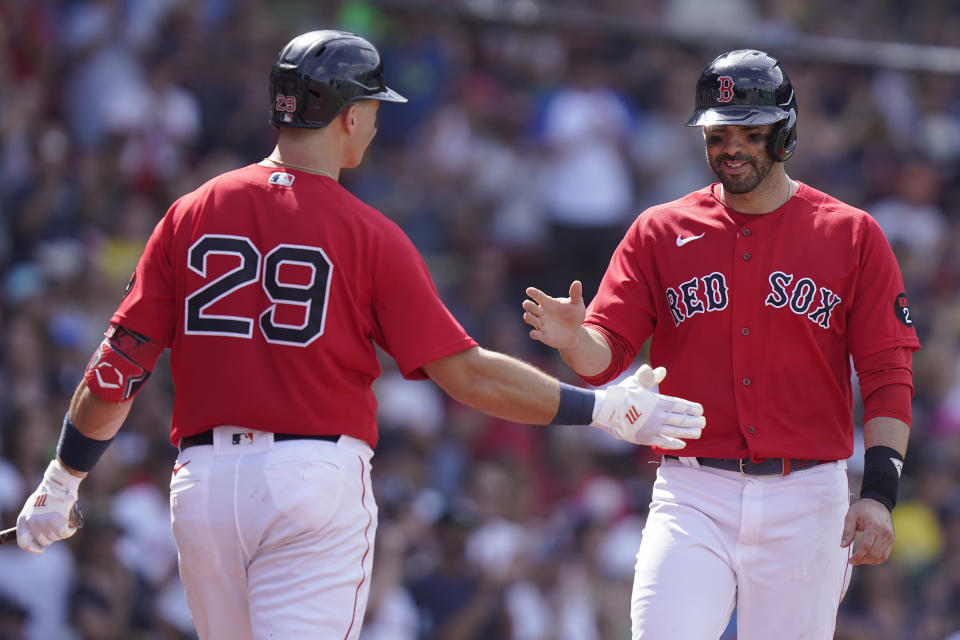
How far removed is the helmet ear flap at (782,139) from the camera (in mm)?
4680

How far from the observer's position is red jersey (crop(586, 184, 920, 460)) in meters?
4.53

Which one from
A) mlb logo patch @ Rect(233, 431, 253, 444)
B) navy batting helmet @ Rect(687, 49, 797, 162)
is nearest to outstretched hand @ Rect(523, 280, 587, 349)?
navy batting helmet @ Rect(687, 49, 797, 162)

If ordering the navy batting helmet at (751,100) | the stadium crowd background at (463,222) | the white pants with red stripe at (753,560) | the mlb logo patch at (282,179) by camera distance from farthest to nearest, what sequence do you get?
the stadium crowd background at (463,222) → the navy batting helmet at (751,100) → the white pants with red stripe at (753,560) → the mlb logo patch at (282,179)

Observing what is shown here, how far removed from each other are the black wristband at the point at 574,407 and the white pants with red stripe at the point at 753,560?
1.72ft

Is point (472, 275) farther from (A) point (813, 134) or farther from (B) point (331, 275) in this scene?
(B) point (331, 275)

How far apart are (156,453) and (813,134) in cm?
652

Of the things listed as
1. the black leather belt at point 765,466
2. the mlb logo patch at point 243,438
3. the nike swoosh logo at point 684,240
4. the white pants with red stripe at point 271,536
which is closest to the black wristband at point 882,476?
the black leather belt at point 765,466

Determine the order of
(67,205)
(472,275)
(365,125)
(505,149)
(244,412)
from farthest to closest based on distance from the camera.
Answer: (505,149), (472,275), (67,205), (365,125), (244,412)

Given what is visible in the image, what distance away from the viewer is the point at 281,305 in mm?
4055

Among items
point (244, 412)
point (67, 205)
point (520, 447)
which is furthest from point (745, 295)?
point (67, 205)

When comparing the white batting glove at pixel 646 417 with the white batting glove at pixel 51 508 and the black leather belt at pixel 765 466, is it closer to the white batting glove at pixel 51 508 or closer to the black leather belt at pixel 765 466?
the black leather belt at pixel 765 466

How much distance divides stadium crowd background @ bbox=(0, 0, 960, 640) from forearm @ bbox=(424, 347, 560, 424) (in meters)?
4.04

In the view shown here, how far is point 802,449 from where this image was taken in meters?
4.48

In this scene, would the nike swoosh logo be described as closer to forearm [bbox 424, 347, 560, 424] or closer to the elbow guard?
forearm [bbox 424, 347, 560, 424]
